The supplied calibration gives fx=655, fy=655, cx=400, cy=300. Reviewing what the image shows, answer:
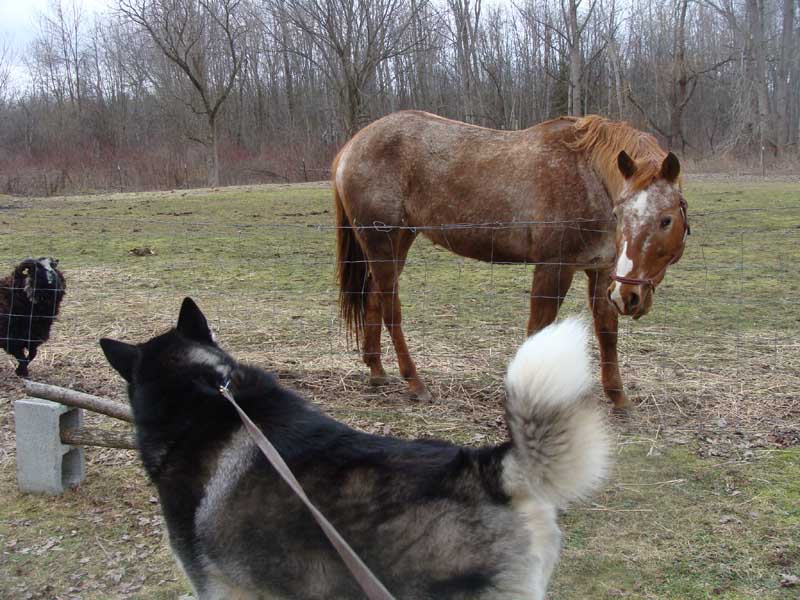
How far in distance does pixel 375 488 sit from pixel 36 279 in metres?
5.07

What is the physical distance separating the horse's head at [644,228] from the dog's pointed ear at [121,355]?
2.90m

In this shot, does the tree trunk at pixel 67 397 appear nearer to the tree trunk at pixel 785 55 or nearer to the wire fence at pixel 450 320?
the wire fence at pixel 450 320

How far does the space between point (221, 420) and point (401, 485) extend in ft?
2.71

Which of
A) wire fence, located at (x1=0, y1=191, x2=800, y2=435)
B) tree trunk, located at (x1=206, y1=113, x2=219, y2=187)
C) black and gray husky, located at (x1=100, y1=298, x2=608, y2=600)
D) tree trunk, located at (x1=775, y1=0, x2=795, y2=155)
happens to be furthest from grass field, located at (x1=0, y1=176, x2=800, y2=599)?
tree trunk, located at (x1=775, y1=0, x2=795, y2=155)

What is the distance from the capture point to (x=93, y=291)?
28.1 feet

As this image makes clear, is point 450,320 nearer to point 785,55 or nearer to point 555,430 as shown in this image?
point 555,430

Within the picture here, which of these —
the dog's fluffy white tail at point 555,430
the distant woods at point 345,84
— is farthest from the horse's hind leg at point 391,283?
the distant woods at point 345,84

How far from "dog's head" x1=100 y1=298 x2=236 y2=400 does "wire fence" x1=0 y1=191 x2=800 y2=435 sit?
2.55 metres

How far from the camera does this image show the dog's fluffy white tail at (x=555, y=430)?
191 cm

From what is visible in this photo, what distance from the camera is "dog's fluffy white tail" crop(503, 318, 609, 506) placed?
1908mm

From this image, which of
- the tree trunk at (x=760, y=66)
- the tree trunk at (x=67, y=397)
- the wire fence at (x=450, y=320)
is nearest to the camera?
the tree trunk at (x=67, y=397)

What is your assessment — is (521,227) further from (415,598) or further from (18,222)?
(18,222)

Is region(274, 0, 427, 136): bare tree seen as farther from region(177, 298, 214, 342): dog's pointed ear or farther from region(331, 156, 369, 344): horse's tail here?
region(177, 298, 214, 342): dog's pointed ear

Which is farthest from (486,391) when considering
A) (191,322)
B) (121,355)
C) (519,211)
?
(121,355)
